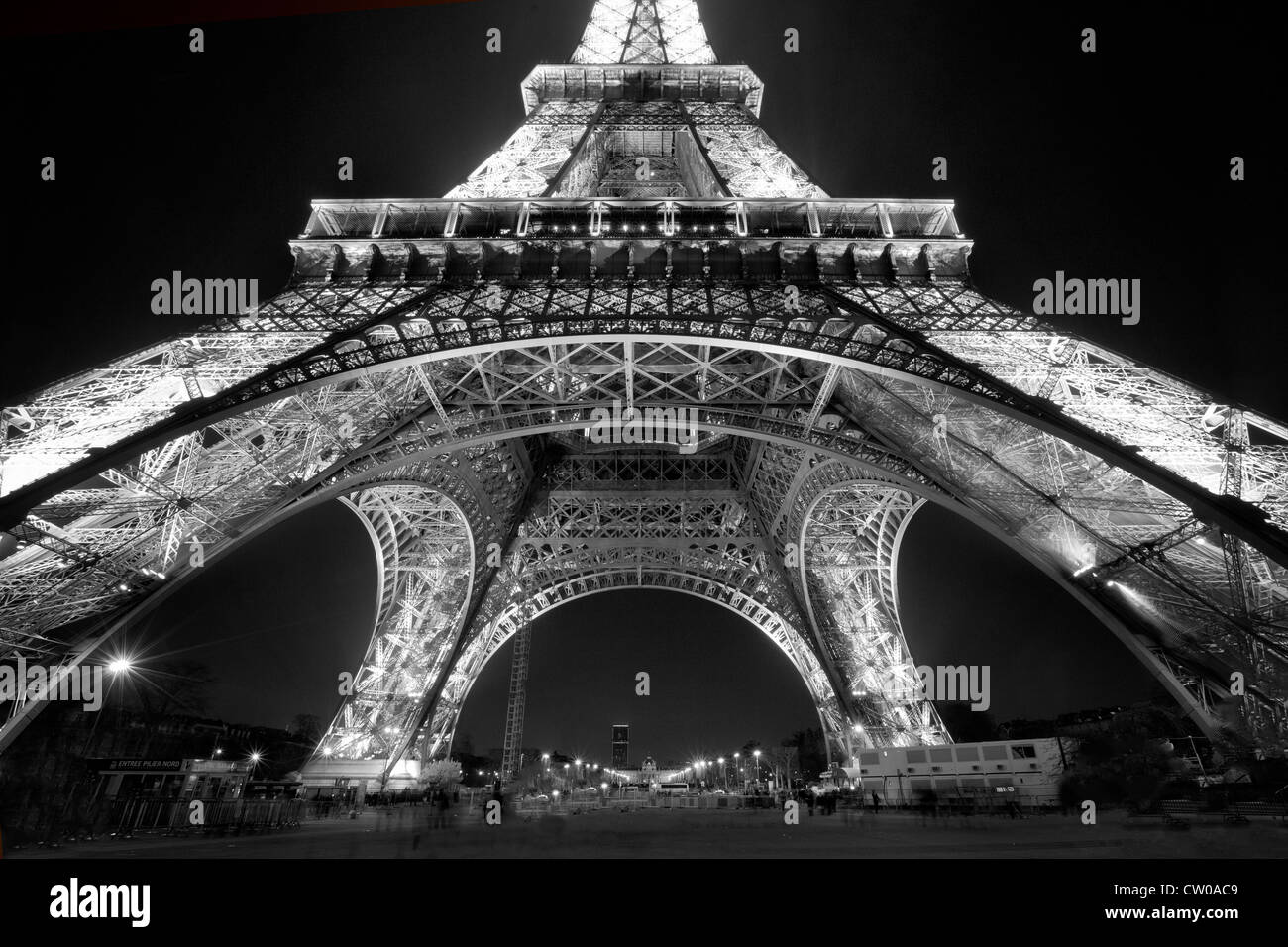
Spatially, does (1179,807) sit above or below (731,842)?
below

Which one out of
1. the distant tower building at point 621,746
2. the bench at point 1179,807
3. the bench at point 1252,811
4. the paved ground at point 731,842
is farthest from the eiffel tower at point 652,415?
the distant tower building at point 621,746

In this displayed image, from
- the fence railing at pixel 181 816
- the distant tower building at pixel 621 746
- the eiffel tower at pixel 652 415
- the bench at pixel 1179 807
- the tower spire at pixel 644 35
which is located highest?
the tower spire at pixel 644 35

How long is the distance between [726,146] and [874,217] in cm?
811

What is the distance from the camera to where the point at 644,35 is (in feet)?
113

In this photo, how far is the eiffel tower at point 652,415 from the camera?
12195 mm

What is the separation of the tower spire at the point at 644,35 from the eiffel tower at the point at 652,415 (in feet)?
8.23

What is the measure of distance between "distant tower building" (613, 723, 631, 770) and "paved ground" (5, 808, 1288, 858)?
451ft

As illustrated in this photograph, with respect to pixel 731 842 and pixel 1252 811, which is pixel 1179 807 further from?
pixel 731 842

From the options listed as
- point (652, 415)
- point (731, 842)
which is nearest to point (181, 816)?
point (731, 842)

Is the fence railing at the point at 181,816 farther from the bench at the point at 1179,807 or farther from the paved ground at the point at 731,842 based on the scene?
the bench at the point at 1179,807

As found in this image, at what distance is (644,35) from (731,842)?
37.2 metres

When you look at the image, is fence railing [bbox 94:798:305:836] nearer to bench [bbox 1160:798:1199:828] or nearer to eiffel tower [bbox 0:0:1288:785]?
eiffel tower [bbox 0:0:1288:785]
